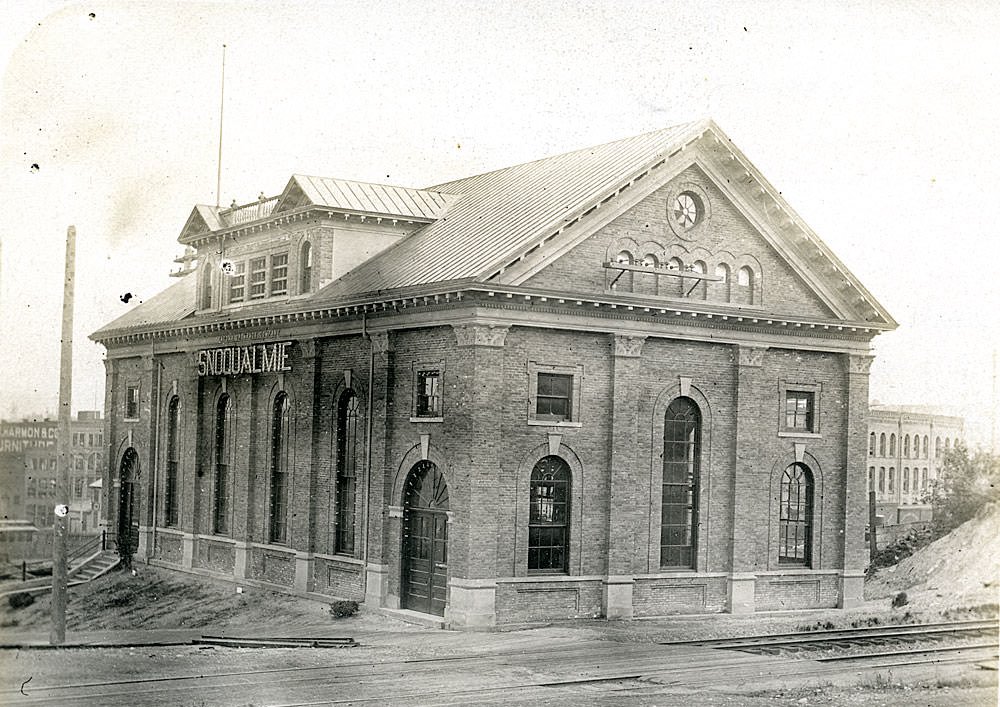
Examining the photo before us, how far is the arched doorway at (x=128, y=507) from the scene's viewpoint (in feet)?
111

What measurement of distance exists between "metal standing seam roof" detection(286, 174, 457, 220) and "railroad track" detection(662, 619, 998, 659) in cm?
1317

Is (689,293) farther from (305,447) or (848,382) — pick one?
(305,447)

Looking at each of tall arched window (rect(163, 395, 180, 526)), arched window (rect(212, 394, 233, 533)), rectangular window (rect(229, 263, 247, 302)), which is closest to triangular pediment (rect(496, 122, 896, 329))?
rectangular window (rect(229, 263, 247, 302))

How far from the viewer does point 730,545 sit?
101 ft

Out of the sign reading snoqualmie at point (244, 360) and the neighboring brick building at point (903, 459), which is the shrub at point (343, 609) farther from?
the neighboring brick building at point (903, 459)

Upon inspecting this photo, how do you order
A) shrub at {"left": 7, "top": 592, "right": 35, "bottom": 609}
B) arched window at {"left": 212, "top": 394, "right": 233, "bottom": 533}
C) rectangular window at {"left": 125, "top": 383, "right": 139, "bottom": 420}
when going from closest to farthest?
shrub at {"left": 7, "top": 592, "right": 35, "bottom": 609} → rectangular window at {"left": 125, "top": 383, "right": 139, "bottom": 420} → arched window at {"left": 212, "top": 394, "right": 233, "bottom": 533}

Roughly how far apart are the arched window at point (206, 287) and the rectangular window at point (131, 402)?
287 centimetres

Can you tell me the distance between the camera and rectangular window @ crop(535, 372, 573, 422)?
91.5 feet

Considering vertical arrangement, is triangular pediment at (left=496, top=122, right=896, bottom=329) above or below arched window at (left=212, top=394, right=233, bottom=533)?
above

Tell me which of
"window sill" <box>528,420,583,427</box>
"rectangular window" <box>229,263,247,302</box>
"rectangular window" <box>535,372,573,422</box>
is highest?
"rectangular window" <box>229,263,247,302</box>

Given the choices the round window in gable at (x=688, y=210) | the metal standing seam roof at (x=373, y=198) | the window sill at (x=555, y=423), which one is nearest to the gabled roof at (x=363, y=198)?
the metal standing seam roof at (x=373, y=198)

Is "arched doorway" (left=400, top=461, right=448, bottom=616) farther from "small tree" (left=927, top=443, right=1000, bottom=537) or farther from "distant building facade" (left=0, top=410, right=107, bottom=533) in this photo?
"small tree" (left=927, top=443, right=1000, bottom=537)

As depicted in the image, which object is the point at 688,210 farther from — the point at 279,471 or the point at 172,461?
the point at 172,461

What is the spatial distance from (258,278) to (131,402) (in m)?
4.89
